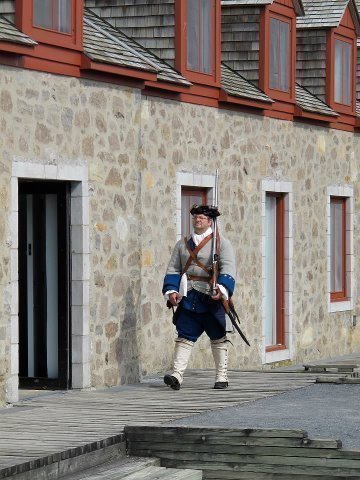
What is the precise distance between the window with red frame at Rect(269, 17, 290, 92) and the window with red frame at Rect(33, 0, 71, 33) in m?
5.94

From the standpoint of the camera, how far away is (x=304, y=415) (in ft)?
41.9

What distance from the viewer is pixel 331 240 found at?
22.6 metres

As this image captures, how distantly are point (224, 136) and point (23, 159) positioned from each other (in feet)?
17.1

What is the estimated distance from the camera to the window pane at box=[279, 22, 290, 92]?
67.4ft

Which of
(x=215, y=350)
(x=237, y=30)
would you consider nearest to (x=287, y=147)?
(x=237, y=30)

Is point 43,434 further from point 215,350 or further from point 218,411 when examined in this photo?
point 215,350

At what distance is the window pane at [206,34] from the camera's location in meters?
18.1

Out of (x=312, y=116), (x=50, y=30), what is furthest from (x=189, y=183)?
(x=312, y=116)

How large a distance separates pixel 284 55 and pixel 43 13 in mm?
7045

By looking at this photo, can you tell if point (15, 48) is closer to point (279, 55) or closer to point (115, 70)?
point (115, 70)

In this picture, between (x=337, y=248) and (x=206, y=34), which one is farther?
(x=337, y=248)

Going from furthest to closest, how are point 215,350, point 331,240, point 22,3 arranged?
1. point 331,240
2. point 215,350
3. point 22,3

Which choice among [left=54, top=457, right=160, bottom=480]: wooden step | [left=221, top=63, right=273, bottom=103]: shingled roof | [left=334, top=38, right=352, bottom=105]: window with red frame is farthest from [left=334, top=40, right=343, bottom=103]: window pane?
[left=54, top=457, right=160, bottom=480]: wooden step

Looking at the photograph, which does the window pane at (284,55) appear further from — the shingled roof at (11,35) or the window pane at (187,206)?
the shingled roof at (11,35)
